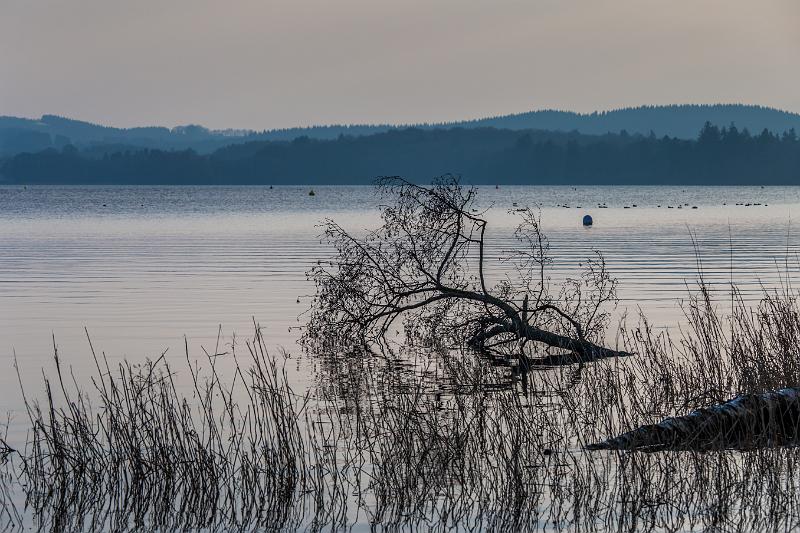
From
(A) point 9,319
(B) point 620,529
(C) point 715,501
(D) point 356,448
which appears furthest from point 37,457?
(A) point 9,319

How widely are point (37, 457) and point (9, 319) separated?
17.5 meters

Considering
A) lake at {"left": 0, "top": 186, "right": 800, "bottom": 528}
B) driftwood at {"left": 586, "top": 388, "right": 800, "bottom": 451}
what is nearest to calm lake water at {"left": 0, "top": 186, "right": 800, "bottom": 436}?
lake at {"left": 0, "top": 186, "right": 800, "bottom": 528}

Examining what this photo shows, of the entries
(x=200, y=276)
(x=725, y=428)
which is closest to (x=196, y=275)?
(x=200, y=276)

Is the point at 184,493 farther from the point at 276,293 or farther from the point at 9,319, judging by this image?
the point at 276,293

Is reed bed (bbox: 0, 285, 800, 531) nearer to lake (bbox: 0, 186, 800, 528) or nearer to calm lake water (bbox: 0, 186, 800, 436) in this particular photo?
lake (bbox: 0, 186, 800, 528)

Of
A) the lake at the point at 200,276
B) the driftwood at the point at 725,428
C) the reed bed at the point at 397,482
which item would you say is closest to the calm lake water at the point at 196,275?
the lake at the point at 200,276

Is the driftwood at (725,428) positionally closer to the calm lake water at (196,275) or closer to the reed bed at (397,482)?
the reed bed at (397,482)

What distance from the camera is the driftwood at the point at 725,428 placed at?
13328 mm

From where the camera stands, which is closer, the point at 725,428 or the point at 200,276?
the point at 725,428

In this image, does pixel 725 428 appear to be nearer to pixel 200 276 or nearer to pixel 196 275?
pixel 200 276

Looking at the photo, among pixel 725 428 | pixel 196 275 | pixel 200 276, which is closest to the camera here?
pixel 725 428

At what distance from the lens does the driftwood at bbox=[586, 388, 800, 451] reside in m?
13.3

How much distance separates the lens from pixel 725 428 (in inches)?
542

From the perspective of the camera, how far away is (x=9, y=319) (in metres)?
29.4
